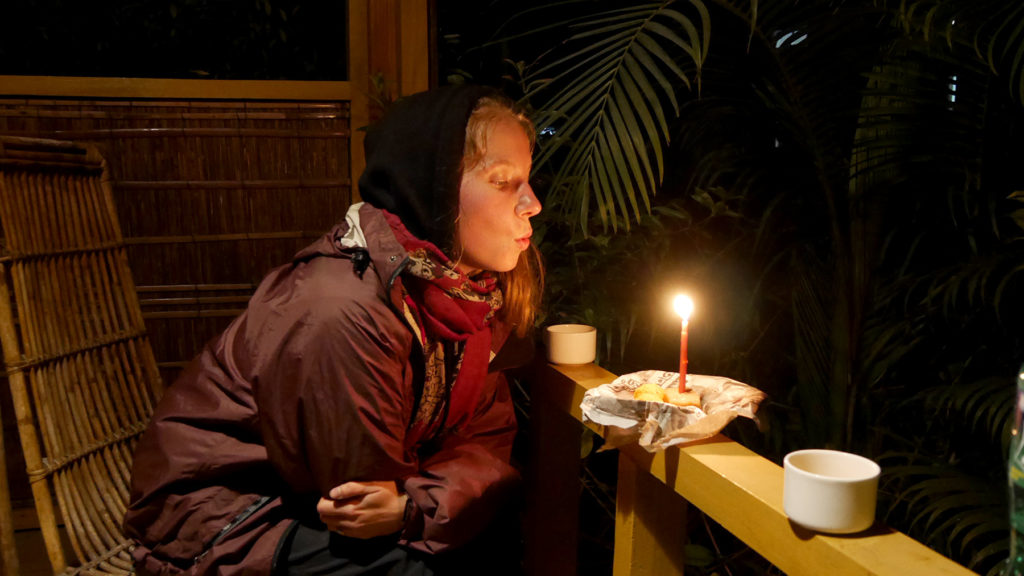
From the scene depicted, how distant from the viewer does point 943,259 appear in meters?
2.09

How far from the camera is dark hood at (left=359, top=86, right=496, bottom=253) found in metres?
1.39

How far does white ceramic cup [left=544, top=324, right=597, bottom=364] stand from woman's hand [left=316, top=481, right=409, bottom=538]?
0.60 metres

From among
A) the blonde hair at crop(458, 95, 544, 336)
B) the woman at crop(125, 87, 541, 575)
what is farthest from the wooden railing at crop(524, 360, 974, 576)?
the woman at crop(125, 87, 541, 575)

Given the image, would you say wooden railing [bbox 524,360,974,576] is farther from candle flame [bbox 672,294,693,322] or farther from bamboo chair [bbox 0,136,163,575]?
bamboo chair [bbox 0,136,163,575]

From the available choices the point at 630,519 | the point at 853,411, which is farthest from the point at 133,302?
the point at 853,411

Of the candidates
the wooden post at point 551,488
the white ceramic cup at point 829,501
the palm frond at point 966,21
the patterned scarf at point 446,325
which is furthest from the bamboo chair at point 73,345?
the palm frond at point 966,21

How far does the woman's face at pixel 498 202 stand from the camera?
147 centimetres

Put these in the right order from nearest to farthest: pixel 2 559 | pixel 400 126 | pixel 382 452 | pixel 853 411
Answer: pixel 382 452, pixel 400 126, pixel 2 559, pixel 853 411

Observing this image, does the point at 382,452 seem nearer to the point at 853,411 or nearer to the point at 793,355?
the point at 853,411

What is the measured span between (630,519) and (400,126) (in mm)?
900

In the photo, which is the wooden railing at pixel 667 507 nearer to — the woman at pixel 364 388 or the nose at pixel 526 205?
the woman at pixel 364 388

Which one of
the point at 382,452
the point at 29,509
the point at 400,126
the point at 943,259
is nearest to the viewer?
the point at 382,452

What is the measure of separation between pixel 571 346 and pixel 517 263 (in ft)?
0.84

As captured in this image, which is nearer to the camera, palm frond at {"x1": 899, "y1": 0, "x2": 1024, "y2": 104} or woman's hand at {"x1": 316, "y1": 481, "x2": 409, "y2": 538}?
woman's hand at {"x1": 316, "y1": 481, "x2": 409, "y2": 538}
